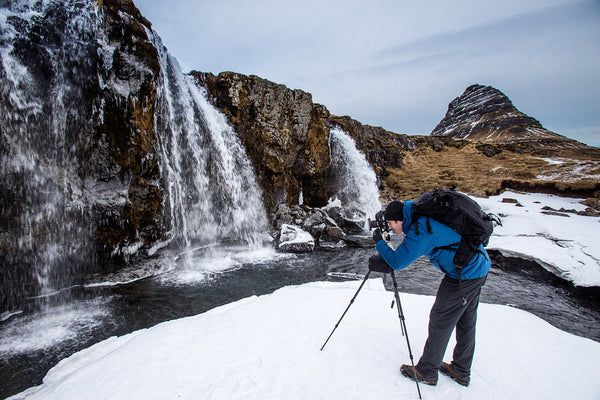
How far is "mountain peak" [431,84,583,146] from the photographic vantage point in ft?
274

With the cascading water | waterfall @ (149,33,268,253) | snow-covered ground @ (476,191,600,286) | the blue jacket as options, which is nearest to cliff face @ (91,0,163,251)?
the cascading water

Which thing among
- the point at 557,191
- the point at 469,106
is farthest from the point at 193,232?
the point at 469,106

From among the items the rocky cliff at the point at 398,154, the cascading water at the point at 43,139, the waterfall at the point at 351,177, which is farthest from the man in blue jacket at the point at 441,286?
the waterfall at the point at 351,177

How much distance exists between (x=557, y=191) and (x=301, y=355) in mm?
42666

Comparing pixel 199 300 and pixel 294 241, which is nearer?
pixel 199 300

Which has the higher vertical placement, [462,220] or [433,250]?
[462,220]

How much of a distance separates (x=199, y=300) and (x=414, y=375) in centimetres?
764

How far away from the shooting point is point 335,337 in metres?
4.54

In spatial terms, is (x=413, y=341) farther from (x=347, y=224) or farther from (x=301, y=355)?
(x=347, y=224)

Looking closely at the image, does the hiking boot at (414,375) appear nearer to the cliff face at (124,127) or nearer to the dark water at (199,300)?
the dark water at (199,300)

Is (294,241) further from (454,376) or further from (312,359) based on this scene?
(454,376)

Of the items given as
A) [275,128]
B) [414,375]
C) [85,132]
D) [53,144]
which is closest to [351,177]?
[275,128]

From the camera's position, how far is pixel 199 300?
8.92m

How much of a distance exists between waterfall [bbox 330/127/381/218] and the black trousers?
83.2 ft
